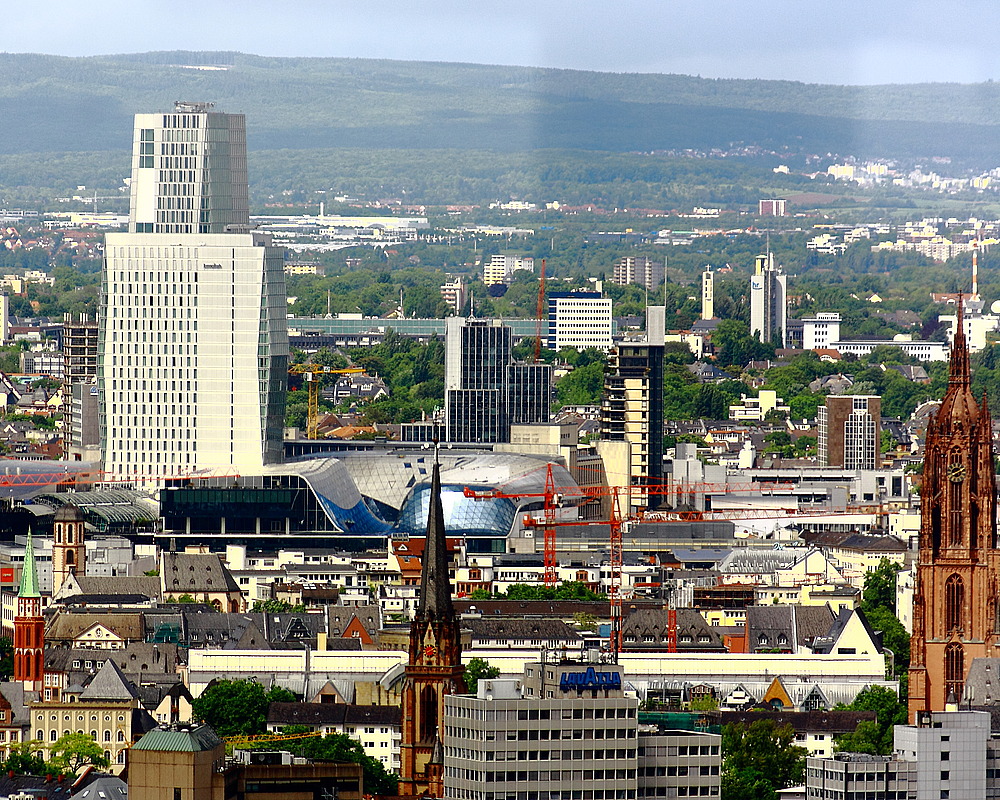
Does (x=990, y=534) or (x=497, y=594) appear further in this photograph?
(x=497, y=594)

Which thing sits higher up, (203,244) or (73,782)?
(203,244)

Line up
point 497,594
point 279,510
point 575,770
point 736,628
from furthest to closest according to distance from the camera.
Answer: point 279,510 → point 497,594 → point 736,628 → point 575,770

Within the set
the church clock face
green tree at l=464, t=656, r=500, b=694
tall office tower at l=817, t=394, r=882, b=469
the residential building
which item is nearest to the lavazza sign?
green tree at l=464, t=656, r=500, b=694

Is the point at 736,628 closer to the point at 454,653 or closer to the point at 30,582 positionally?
the point at 30,582

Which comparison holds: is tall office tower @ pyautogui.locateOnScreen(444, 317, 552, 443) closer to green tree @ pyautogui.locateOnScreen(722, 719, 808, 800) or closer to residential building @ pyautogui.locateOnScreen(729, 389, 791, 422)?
residential building @ pyautogui.locateOnScreen(729, 389, 791, 422)

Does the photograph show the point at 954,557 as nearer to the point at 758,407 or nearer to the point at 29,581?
the point at 29,581

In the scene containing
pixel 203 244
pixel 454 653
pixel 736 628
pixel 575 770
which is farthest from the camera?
pixel 203 244

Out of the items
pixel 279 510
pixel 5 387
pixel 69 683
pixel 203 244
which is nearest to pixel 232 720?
pixel 69 683
